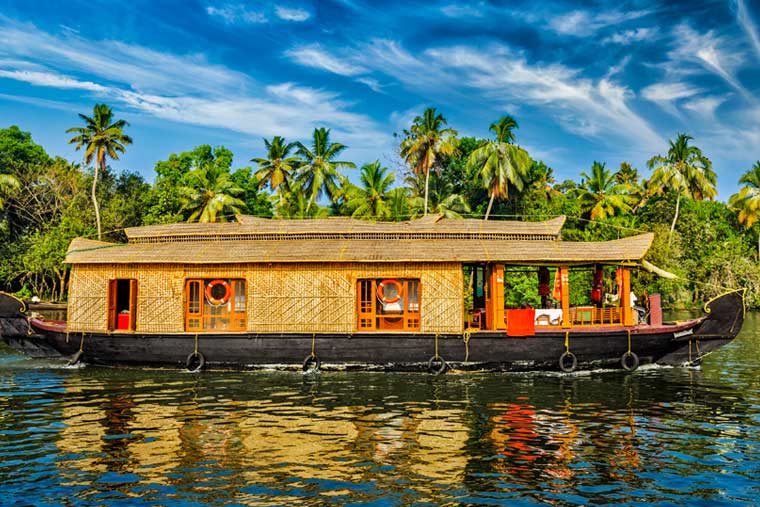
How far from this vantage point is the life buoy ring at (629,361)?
1512cm

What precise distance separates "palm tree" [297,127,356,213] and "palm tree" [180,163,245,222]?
4.37 meters

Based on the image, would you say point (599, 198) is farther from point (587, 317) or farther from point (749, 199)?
point (587, 317)

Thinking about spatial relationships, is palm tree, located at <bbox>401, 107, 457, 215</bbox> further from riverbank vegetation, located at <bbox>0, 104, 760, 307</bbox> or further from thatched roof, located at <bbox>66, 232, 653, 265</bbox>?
thatched roof, located at <bbox>66, 232, 653, 265</bbox>

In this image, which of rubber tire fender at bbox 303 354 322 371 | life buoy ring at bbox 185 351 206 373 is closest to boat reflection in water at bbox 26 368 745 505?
rubber tire fender at bbox 303 354 322 371

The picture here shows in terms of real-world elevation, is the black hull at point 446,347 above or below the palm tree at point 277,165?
below

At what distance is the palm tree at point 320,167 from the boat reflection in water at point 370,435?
2470 cm

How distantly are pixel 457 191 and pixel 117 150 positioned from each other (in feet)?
82.0

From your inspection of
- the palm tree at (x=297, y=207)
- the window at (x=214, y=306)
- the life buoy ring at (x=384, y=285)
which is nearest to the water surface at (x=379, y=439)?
the window at (x=214, y=306)

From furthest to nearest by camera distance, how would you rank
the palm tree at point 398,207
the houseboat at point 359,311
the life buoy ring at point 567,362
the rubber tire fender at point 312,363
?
the palm tree at point 398,207, the rubber tire fender at point 312,363, the houseboat at point 359,311, the life buoy ring at point 567,362

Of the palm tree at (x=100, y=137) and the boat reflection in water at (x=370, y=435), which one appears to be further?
the palm tree at (x=100, y=137)

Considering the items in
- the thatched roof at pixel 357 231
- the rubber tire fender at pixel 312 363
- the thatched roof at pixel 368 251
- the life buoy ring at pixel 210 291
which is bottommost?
the rubber tire fender at pixel 312 363

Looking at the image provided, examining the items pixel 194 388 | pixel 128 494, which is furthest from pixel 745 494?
pixel 194 388

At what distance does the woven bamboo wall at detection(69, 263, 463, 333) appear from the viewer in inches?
616

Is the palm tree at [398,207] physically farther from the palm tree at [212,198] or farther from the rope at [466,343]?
the rope at [466,343]
